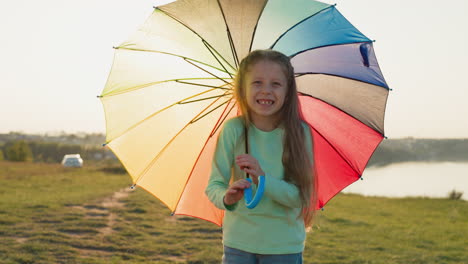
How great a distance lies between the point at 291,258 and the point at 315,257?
202 inches

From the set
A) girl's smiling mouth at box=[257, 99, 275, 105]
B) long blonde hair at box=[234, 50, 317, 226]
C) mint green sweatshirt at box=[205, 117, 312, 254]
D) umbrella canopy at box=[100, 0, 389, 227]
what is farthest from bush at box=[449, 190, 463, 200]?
girl's smiling mouth at box=[257, 99, 275, 105]

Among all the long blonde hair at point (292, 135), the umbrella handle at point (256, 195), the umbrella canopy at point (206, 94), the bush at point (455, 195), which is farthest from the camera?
the bush at point (455, 195)

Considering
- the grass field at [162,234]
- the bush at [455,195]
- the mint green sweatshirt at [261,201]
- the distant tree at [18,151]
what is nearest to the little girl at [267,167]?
the mint green sweatshirt at [261,201]

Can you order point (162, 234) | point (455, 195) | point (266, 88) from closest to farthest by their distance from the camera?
1. point (266, 88)
2. point (162, 234)
3. point (455, 195)

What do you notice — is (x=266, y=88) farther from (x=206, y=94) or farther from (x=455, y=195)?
(x=455, y=195)

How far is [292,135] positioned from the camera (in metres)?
2.50

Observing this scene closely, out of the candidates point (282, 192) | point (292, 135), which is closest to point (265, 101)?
point (292, 135)

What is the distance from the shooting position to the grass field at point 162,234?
275 inches

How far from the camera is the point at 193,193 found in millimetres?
3262

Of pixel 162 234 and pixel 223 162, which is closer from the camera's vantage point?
pixel 223 162

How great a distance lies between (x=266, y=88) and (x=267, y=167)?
1.27 ft

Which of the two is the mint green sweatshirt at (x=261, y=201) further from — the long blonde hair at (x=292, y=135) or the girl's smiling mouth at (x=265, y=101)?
the girl's smiling mouth at (x=265, y=101)

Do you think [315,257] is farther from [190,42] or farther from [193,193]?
[190,42]

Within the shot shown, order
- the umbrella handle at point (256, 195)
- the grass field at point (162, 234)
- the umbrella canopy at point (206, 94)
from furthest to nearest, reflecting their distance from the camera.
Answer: the grass field at point (162, 234) < the umbrella canopy at point (206, 94) < the umbrella handle at point (256, 195)
